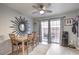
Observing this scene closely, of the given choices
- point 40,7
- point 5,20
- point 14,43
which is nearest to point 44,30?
point 40,7

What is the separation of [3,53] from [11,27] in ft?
1.47

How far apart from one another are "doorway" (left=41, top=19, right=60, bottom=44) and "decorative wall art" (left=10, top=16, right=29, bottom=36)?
0.30 meters

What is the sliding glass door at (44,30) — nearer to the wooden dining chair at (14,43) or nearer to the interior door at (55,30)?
the interior door at (55,30)

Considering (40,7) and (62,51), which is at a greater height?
(40,7)

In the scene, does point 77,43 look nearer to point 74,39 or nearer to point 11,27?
point 74,39

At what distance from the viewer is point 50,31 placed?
5.69 feet

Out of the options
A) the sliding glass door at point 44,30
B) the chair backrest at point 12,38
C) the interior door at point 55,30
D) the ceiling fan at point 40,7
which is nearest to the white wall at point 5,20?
the chair backrest at point 12,38

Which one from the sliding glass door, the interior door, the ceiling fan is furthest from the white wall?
the interior door

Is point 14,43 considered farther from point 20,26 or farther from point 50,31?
point 50,31

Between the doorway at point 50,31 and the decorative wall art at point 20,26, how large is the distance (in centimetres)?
30

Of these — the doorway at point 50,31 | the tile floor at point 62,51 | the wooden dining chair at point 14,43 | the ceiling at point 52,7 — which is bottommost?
the tile floor at point 62,51

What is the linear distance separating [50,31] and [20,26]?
54 cm

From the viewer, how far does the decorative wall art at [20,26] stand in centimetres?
162

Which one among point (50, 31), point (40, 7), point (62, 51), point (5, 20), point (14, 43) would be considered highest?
point (40, 7)
